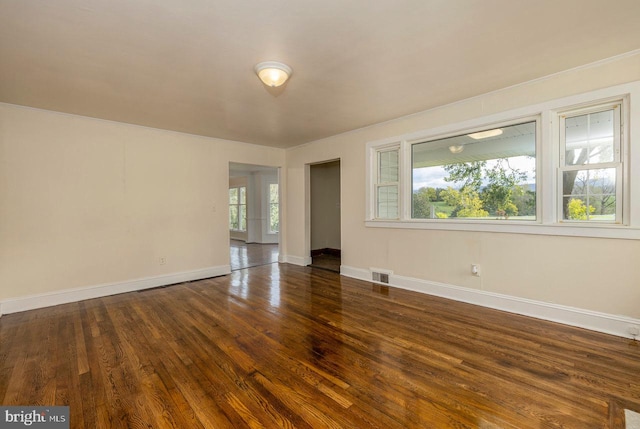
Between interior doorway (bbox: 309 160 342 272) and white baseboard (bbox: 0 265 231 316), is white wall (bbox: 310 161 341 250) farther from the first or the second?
white baseboard (bbox: 0 265 231 316)

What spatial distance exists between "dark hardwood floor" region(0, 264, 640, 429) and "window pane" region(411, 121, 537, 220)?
130cm

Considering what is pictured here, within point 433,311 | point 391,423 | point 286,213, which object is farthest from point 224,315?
point 286,213

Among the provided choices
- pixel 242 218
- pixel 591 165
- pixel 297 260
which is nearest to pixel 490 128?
pixel 591 165

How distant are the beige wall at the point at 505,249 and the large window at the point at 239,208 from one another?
6069 mm

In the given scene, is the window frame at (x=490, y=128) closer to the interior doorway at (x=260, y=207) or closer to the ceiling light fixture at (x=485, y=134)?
the ceiling light fixture at (x=485, y=134)

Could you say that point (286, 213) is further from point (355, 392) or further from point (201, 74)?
point (355, 392)

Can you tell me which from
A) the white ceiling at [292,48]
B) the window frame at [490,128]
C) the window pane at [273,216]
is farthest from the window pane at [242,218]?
the window frame at [490,128]

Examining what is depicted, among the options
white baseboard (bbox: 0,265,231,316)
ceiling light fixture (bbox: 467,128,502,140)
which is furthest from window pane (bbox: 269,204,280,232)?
ceiling light fixture (bbox: 467,128,502,140)

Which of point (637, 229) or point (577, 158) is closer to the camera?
point (637, 229)

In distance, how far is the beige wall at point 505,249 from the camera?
2680mm

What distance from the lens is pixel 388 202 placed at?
467 cm

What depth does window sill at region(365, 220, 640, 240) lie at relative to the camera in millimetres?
2650

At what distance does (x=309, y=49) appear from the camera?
7.81 feet

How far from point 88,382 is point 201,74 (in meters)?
2.80
